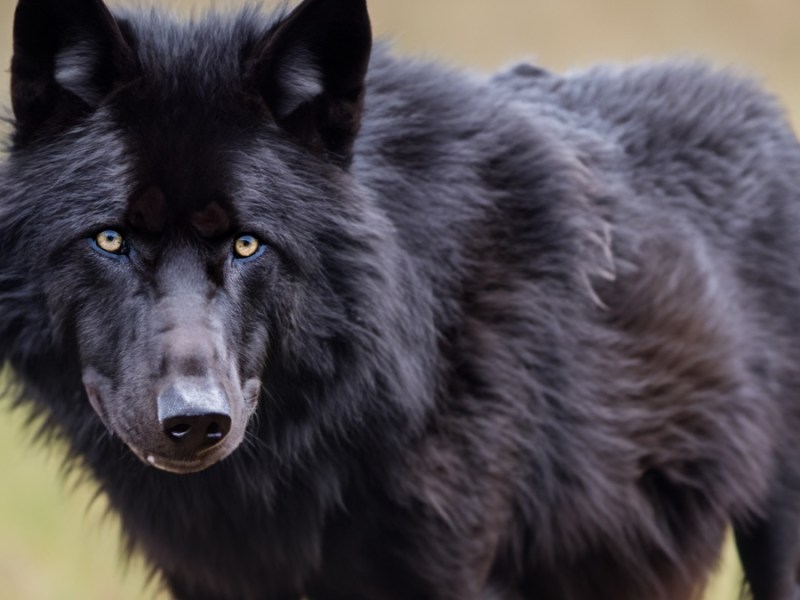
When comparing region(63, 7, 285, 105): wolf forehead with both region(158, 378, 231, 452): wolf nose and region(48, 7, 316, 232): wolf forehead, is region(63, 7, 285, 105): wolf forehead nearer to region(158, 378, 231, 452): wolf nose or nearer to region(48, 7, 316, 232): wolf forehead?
region(48, 7, 316, 232): wolf forehead

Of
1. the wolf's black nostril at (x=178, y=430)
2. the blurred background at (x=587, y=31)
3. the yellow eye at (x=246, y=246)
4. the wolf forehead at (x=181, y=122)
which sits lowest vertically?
the blurred background at (x=587, y=31)

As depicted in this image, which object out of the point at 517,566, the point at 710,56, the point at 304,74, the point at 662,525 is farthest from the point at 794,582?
the point at 304,74

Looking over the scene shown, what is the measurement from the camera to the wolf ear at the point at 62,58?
352cm

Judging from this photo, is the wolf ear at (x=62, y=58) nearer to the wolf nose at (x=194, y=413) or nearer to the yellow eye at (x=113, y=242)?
the yellow eye at (x=113, y=242)

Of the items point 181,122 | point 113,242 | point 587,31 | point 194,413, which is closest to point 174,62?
point 181,122

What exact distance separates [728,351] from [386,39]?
1.67 metres

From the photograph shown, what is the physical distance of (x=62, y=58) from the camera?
357cm

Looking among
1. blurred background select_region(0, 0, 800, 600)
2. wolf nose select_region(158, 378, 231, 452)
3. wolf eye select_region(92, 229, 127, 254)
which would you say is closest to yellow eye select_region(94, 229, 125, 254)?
wolf eye select_region(92, 229, 127, 254)

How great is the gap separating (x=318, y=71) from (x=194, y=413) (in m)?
1.05

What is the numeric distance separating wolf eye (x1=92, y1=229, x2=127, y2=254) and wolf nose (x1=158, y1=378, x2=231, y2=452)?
46 cm

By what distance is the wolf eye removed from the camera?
3512 millimetres

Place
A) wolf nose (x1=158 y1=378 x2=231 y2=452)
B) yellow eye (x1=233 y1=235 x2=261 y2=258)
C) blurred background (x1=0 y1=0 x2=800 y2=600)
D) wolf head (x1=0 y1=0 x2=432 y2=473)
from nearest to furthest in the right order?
wolf nose (x1=158 y1=378 x2=231 y2=452) → wolf head (x1=0 y1=0 x2=432 y2=473) → yellow eye (x1=233 y1=235 x2=261 y2=258) → blurred background (x1=0 y1=0 x2=800 y2=600)

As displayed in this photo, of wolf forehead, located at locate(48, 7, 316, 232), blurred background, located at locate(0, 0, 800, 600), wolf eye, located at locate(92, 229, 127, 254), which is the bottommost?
blurred background, located at locate(0, 0, 800, 600)

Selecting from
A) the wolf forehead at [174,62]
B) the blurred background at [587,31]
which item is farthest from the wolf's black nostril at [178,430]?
the blurred background at [587,31]
